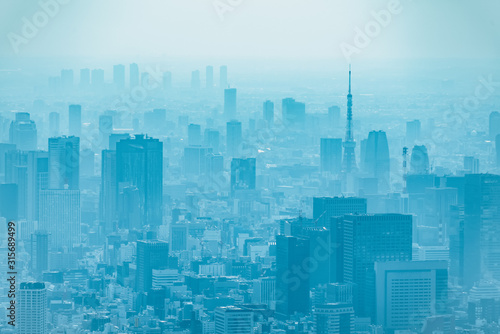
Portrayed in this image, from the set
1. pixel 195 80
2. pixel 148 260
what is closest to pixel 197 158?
pixel 195 80

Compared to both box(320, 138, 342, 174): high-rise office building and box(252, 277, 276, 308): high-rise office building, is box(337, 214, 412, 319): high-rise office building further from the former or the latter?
box(320, 138, 342, 174): high-rise office building

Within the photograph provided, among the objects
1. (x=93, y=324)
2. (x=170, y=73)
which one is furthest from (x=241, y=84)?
(x=93, y=324)

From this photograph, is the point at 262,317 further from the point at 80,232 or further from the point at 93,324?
the point at 80,232

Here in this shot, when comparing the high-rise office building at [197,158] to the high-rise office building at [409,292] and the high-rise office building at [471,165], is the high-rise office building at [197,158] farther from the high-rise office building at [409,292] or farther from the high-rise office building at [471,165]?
the high-rise office building at [409,292]

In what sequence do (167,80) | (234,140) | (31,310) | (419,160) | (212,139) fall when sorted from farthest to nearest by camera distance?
1. (234,140)
2. (212,139)
3. (419,160)
4. (167,80)
5. (31,310)

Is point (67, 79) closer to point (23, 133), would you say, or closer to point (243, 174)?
point (23, 133)
